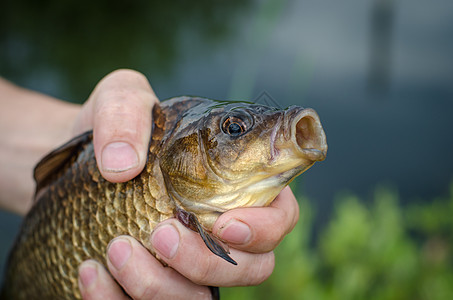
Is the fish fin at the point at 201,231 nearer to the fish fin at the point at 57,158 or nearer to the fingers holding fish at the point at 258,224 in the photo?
the fingers holding fish at the point at 258,224

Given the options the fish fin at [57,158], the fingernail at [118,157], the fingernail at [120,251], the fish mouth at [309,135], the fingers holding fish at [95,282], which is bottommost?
the fingers holding fish at [95,282]

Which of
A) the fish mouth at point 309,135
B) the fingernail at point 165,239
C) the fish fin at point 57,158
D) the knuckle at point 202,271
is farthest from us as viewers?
the fish fin at point 57,158

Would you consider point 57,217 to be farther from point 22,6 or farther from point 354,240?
point 22,6

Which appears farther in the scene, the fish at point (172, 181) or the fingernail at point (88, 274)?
the fingernail at point (88, 274)

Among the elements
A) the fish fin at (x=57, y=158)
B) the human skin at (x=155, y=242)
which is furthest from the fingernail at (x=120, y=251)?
the fish fin at (x=57, y=158)

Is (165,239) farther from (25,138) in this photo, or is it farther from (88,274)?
(25,138)

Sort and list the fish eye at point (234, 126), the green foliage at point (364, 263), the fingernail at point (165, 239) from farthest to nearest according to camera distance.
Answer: the green foliage at point (364, 263)
the fingernail at point (165, 239)
the fish eye at point (234, 126)

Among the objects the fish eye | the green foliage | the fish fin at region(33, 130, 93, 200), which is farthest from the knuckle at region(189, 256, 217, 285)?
the green foliage
